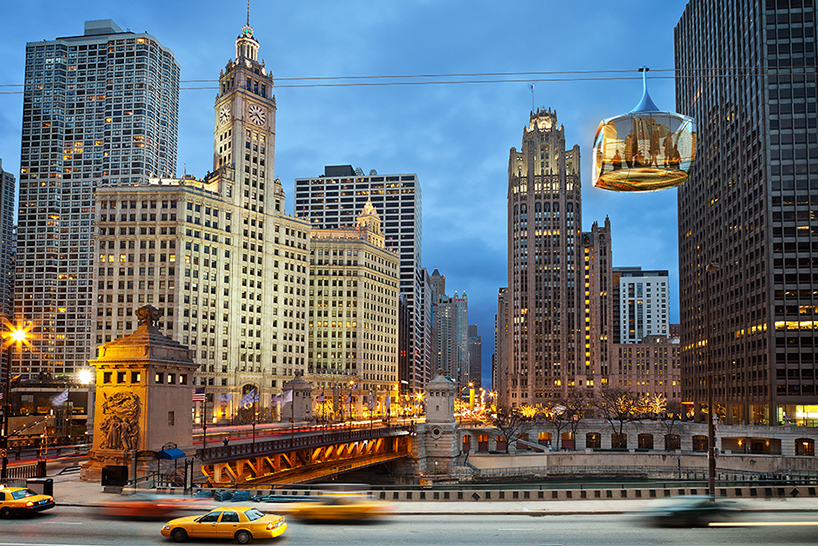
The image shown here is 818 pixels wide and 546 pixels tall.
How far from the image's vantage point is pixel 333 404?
152 metres

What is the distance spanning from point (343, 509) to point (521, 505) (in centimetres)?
1005

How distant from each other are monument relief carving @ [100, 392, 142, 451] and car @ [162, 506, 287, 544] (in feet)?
57.5

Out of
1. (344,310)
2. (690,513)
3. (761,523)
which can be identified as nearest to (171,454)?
(690,513)

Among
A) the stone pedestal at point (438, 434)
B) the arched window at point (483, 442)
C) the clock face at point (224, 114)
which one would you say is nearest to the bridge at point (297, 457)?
the stone pedestal at point (438, 434)

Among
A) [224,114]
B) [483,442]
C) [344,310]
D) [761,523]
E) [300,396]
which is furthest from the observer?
[344,310]

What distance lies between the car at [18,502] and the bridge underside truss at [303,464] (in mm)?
11924

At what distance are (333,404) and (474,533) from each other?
127 m

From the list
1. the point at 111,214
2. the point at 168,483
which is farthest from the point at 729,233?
the point at 168,483

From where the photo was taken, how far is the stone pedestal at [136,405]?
41.0 meters

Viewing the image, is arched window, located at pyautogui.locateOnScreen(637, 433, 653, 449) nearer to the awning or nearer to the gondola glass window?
the awning

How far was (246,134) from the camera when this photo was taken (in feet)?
471

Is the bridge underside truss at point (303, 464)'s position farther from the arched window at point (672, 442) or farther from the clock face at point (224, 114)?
the clock face at point (224, 114)

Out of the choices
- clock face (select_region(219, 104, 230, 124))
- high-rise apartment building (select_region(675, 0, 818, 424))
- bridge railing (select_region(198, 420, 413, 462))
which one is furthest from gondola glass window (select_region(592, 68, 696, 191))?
clock face (select_region(219, 104, 230, 124))

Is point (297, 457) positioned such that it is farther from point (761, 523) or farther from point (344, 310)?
point (344, 310)
